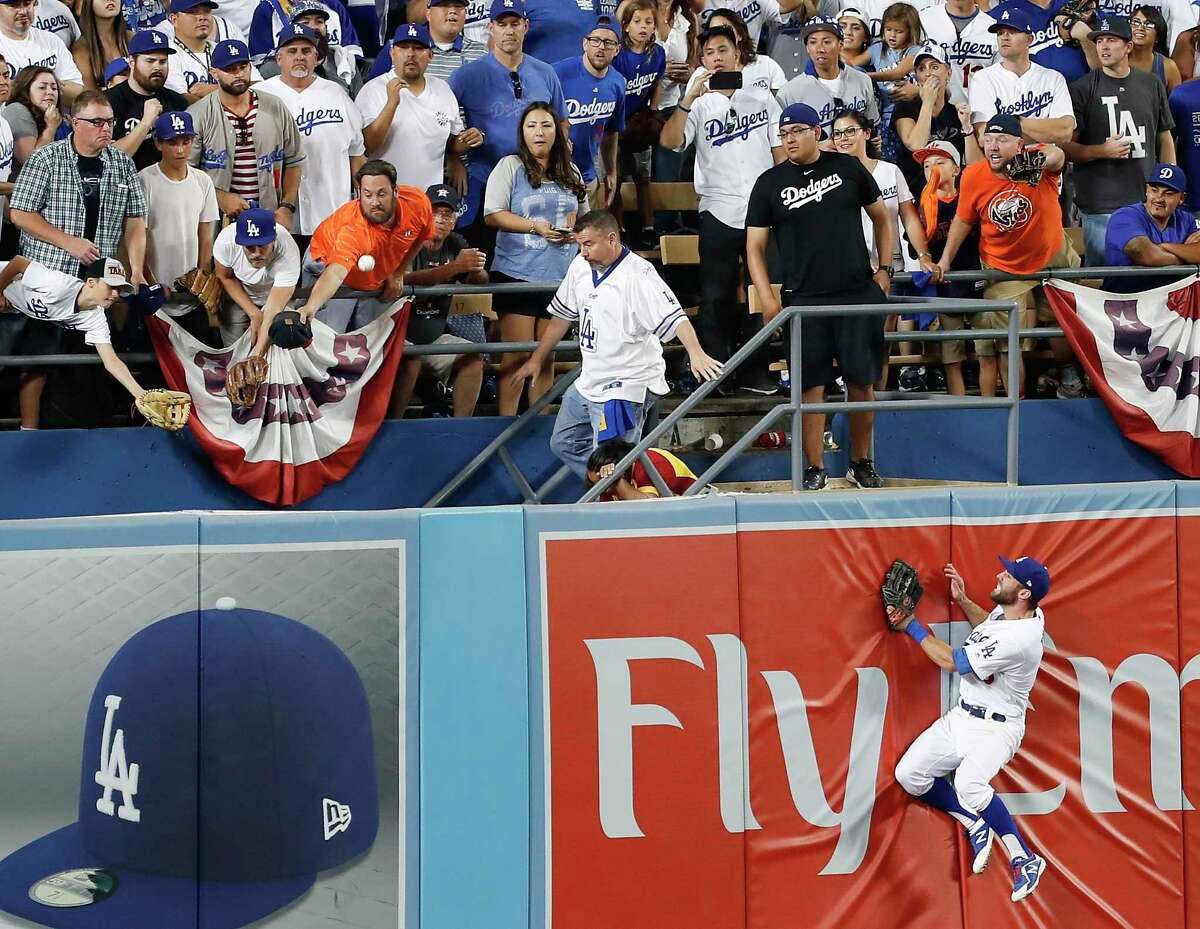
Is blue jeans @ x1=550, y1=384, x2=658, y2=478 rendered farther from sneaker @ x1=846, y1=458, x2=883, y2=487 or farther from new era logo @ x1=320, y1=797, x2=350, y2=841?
new era logo @ x1=320, y1=797, x2=350, y2=841

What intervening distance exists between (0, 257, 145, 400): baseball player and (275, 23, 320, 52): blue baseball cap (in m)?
2.26

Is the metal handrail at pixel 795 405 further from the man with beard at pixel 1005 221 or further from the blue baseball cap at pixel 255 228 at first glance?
the blue baseball cap at pixel 255 228

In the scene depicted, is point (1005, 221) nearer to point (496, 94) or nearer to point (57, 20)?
point (496, 94)

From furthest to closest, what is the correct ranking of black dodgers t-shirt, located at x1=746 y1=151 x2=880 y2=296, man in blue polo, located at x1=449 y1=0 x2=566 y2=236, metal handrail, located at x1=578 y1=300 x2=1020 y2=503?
1. man in blue polo, located at x1=449 y1=0 x2=566 y2=236
2. black dodgers t-shirt, located at x1=746 y1=151 x2=880 y2=296
3. metal handrail, located at x1=578 y1=300 x2=1020 y2=503

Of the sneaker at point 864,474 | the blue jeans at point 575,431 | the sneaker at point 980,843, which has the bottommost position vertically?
the sneaker at point 980,843

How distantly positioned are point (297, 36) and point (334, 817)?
5.37 m

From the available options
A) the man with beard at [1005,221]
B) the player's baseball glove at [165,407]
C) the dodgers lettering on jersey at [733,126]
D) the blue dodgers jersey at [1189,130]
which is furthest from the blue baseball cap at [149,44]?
the blue dodgers jersey at [1189,130]

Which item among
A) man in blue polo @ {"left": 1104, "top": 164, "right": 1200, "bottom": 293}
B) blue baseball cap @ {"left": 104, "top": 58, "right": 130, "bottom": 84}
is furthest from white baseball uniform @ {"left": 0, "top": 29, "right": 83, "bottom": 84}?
man in blue polo @ {"left": 1104, "top": 164, "right": 1200, "bottom": 293}

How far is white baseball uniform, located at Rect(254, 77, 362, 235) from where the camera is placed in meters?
10.9

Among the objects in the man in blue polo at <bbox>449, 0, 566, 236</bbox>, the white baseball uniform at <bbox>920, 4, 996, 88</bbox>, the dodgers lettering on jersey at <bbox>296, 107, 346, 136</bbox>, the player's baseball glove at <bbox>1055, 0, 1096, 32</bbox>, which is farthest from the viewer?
the white baseball uniform at <bbox>920, 4, 996, 88</bbox>

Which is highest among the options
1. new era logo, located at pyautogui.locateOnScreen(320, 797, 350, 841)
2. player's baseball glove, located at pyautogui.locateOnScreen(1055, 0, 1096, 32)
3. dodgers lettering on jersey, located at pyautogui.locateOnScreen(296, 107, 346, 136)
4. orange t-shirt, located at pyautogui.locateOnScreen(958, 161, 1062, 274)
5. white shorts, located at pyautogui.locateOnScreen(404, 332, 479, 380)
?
player's baseball glove, located at pyautogui.locateOnScreen(1055, 0, 1096, 32)

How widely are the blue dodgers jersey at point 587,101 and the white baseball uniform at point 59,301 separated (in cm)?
377

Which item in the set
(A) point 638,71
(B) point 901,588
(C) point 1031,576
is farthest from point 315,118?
(C) point 1031,576

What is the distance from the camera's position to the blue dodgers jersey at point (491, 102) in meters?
11.5
